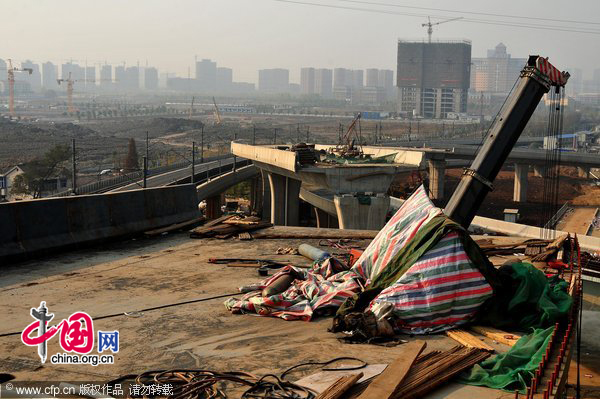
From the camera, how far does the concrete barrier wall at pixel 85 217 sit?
1794 cm

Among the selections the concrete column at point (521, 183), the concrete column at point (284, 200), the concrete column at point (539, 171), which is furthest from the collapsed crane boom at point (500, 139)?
the concrete column at point (539, 171)

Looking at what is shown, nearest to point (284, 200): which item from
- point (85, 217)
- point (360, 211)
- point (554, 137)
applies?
point (360, 211)

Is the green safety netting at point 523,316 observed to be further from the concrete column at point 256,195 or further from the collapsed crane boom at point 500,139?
the concrete column at point 256,195

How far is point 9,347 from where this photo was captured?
462 inches

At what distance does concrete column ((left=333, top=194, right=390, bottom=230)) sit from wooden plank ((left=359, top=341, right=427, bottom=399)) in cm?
3415

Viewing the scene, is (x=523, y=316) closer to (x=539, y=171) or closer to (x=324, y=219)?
(x=324, y=219)

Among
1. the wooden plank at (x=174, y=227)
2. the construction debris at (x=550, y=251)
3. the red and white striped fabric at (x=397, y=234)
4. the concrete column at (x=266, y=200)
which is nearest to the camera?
the red and white striped fabric at (x=397, y=234)

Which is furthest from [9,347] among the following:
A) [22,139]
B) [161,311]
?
[22,139]

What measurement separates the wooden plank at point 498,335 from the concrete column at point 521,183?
289 feet

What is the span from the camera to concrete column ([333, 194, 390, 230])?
45.4 metres

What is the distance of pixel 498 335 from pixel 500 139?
7.81m

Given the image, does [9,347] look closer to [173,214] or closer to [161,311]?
[161,311]

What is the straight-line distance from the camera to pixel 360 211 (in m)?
45.9

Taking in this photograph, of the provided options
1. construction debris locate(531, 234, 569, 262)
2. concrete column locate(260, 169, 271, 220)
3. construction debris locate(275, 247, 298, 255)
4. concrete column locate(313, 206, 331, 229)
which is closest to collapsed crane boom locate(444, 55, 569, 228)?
construction debris locate(531, 234, 569, 262)
